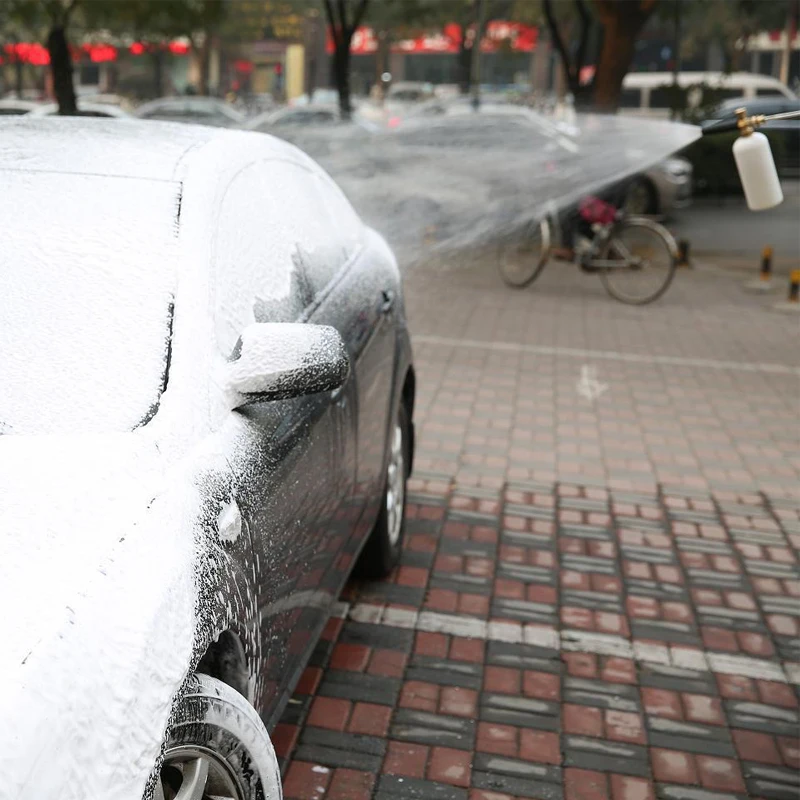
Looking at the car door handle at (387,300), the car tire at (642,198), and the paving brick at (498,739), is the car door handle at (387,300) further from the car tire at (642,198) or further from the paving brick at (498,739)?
the car tire at (642,198)

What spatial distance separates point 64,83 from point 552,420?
11.3m

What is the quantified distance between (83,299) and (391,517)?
2.05 m

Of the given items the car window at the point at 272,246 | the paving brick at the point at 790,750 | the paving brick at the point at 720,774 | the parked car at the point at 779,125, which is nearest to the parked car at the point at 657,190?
the parked car at the point at 779,125

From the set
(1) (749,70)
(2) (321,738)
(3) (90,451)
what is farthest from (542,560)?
(1) (749,70)

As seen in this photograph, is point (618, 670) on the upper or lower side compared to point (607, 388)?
upper

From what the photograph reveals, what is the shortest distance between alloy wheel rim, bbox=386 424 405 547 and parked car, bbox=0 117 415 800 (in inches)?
25.1

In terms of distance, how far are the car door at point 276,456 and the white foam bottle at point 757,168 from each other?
133cm

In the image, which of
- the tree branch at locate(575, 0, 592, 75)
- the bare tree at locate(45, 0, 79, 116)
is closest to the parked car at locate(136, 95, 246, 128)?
the bare tree at locate(45, 0, 79, 116)

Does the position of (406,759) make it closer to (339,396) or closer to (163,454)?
(339,396)

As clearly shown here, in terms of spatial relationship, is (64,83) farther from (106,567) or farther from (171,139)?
(106,567)

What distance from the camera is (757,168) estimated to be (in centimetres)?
330

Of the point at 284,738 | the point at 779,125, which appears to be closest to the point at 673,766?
the point at 284,738

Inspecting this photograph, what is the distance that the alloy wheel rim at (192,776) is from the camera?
6.58 ft

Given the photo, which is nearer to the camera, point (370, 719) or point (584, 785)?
point (584, 785)
